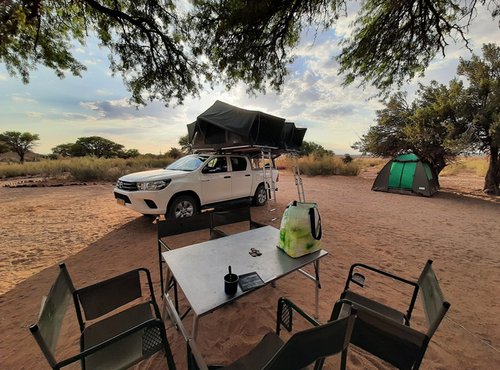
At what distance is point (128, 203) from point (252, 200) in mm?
3987

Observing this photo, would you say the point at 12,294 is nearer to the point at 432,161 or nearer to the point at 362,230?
the point at 362,230

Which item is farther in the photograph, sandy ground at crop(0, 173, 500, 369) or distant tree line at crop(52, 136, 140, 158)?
distant tree line at crop(52, 136, 140, 158)

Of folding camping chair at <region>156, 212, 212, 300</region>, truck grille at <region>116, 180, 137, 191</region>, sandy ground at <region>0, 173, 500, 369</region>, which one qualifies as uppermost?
truck grille at <region>116, 180, 137, 191</region>

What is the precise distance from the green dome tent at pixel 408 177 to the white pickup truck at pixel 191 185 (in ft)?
25.4

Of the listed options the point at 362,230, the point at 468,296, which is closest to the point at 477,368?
the point at 468,296

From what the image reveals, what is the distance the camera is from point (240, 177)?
6.67 m

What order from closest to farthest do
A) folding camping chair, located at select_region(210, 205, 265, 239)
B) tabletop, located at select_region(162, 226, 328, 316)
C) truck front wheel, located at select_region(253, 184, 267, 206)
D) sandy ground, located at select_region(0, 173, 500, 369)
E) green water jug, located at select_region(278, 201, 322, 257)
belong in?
tabletop, located at select_region(162, 226, 328, 316), green water jug, located at select_region(278, 201, 322, 257), sandy ground, located at select_region(0, 173, 500, 369), folding camping chair, located at select_region(210, 205, 265, 239), truck front wheel, located at select_region(253, 184, 267, 206)

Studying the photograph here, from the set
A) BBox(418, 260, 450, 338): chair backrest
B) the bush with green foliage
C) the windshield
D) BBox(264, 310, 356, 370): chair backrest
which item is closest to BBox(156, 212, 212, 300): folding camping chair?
BBox(264, 310, 356, 370): chair backrest

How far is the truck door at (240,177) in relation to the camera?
21.4 feet

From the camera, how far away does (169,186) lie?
196 inches

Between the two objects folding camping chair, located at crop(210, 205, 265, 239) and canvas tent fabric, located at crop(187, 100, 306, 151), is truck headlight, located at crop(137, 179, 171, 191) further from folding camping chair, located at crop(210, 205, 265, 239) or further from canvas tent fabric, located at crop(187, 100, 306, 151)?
folding camping chair, located at crop(210, 205, 265, 239)

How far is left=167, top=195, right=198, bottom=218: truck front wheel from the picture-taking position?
16.8ft

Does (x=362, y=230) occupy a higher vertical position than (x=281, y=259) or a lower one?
lower

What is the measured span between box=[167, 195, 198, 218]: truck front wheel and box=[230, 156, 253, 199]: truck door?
1.41m
